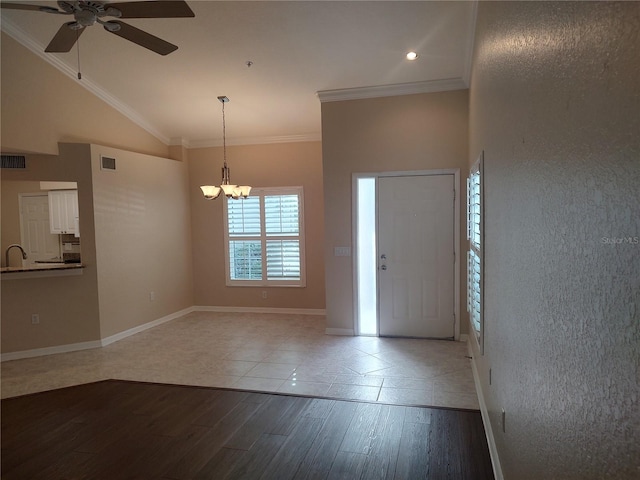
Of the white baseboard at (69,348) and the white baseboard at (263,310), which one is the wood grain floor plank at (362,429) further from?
the white baseboard at (69,348)

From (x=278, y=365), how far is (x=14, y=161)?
13.1ft

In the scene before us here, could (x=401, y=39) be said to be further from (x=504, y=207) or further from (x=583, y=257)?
(x=583, y=257)

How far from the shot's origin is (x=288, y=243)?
6.50m

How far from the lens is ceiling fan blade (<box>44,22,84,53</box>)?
2.90m

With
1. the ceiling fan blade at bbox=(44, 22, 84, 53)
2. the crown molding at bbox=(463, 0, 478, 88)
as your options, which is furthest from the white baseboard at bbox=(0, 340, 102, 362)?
the crown molding at bbox=(463, 0, 478, 88)

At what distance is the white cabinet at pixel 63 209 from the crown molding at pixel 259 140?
6.58ft

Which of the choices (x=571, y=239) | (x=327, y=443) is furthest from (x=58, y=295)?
(x=571, y=239)

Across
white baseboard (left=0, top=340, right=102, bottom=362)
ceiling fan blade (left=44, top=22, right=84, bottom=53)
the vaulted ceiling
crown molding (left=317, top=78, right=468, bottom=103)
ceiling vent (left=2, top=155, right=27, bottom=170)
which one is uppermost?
the vaulted ceiling

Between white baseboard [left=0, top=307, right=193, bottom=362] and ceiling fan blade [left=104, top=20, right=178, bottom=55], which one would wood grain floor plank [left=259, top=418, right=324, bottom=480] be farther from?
white baseboard [left=0, top=307, right=193, bottom=362]

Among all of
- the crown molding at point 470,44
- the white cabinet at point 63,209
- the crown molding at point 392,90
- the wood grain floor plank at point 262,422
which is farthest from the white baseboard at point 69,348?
the crown molding at point 470,44

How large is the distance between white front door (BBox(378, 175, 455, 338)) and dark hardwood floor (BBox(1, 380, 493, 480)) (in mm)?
1930

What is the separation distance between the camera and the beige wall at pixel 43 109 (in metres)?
4.29

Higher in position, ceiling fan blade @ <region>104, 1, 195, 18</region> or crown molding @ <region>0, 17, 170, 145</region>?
crown molding @ <region>0, 17, 170, 145</region>

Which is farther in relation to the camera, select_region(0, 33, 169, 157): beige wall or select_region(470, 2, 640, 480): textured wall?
select_region(0, 33, 169, 157): beige wall
